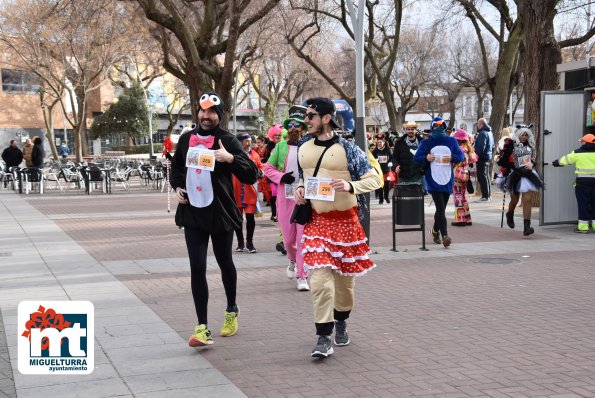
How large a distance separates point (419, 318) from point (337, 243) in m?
1.68

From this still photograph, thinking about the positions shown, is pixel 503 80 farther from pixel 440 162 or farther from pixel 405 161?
pixel 440 162

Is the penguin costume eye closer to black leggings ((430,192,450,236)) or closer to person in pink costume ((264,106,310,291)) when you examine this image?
person in pink costume ((264,106,310,291))

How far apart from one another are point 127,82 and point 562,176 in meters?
52.4

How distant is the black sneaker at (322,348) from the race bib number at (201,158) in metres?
1.57

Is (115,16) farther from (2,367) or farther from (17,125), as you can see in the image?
(17,125)

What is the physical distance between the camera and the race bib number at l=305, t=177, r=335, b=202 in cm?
571

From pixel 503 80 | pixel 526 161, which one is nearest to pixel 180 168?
pixel 526 161

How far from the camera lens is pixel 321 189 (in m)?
5.73

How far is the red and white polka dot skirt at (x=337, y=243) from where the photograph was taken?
577 cm

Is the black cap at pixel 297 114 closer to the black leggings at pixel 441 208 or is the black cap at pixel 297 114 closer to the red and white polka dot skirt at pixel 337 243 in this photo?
the red and white polka dot skirt at pixel 337 243

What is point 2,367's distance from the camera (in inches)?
219

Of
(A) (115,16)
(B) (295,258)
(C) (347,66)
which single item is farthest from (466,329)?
(C) (347,66)

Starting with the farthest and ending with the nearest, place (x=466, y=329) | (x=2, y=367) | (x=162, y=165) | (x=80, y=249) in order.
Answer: (x=162, y=165)
(x=80, y=249)
(x=466, y=329)
(x=2, y=367)

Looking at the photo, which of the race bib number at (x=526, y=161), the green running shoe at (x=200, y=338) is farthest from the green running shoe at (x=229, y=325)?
the race bib number at (x=526, y=161)
